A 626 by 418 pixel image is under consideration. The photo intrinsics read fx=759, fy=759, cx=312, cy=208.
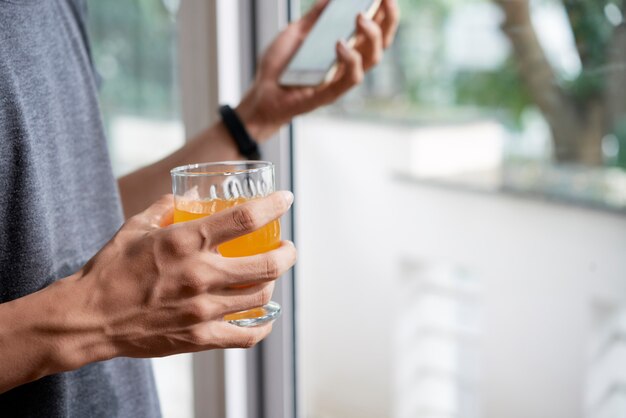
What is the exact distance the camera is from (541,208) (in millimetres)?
1938

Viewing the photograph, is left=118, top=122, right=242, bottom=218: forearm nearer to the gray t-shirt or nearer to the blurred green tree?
the gray t-shirt

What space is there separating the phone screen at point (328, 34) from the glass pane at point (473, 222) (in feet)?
1.06

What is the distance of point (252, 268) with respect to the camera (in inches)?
21.8

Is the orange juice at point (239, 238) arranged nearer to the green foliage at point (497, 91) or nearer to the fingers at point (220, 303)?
the fingers at point (220, 303)

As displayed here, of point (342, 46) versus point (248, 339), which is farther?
point (342, 46)

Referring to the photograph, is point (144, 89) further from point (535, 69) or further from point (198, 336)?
point (198, 336)

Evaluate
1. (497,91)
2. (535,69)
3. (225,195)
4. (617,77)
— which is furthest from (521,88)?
(225,195)

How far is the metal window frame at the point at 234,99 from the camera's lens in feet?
4.04

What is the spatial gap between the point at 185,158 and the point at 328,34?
0.24 meters

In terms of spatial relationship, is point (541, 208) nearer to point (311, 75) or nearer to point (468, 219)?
point (468, 219)

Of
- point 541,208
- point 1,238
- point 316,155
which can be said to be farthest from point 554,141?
point 316,155

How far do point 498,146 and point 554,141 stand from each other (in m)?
0.31

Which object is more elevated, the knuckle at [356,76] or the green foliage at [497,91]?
the knuckle at [356,76]

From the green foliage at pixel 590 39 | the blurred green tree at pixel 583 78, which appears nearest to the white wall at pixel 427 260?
the blurred green tree at pixel 583 78
